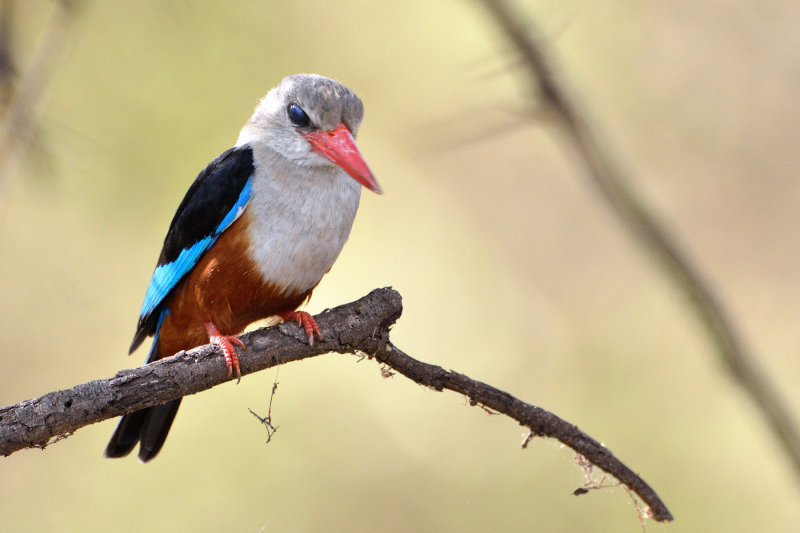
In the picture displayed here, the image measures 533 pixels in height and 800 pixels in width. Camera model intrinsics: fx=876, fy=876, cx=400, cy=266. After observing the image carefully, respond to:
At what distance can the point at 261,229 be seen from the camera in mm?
3395

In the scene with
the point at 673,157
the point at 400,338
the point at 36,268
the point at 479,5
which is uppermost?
the point at 673,157

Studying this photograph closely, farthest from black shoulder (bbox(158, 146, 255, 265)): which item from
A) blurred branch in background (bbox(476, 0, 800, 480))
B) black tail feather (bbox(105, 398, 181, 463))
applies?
blurred branch in background (bbox(476, 0, 800, 480))

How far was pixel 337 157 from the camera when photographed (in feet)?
11.2

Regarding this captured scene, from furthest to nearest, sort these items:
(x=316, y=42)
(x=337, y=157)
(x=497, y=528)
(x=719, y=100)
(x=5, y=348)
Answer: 1. (x=316, y=42)
2. (x=719, y=100)
3. (x=5, y=348)
4. (x=497, y=528)
5. (x=337, y=157)

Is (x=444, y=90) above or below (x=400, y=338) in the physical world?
above

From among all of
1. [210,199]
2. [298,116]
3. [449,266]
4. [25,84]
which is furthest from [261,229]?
[449,266]

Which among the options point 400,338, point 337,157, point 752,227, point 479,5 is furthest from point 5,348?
point 752,227

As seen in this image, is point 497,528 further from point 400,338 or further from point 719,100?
point 719,100

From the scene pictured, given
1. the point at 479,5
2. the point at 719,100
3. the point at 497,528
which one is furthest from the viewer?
the point at 719,100

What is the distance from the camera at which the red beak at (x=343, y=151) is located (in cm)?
325

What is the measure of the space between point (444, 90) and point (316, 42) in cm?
105

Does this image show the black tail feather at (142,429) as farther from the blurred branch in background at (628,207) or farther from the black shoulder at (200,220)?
the blurred branch in background at (628,207)

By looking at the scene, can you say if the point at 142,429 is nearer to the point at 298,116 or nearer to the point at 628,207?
the point at 298,116

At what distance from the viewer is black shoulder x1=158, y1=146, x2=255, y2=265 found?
3490 mm
